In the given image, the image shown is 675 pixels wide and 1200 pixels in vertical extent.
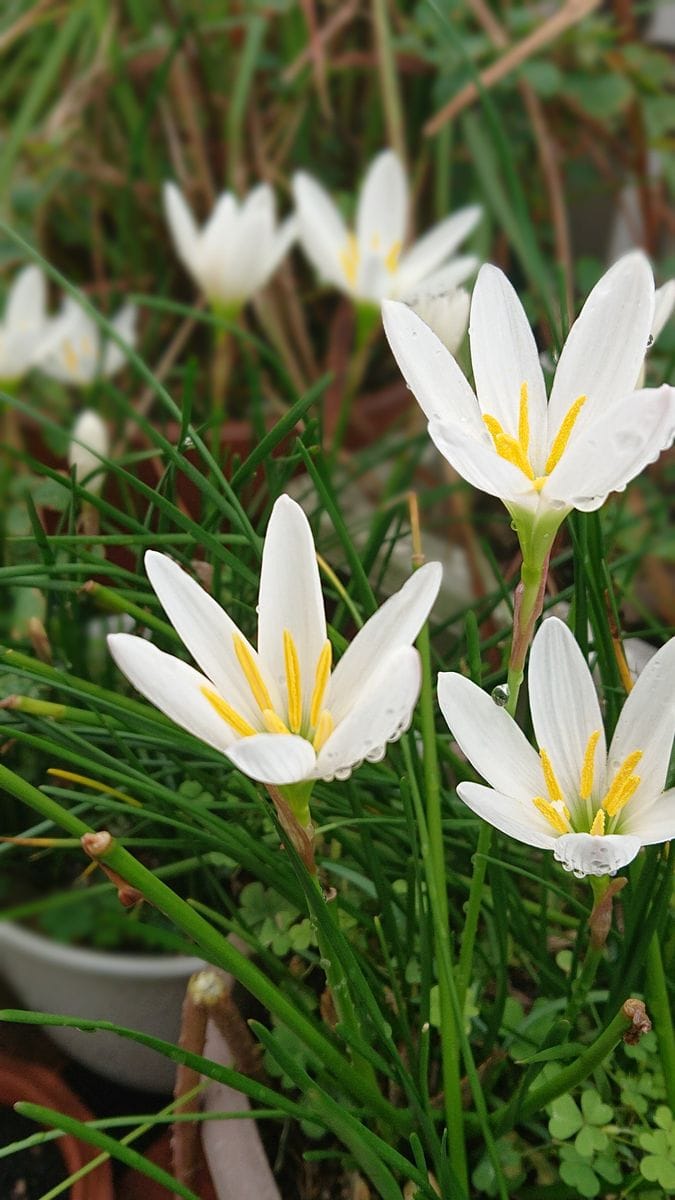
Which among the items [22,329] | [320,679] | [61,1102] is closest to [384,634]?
[320,679]

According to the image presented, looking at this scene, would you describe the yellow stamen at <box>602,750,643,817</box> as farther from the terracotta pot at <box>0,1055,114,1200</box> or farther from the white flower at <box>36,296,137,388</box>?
the white flower at <box>36,296,137,388</box>

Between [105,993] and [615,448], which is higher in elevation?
[615,448]

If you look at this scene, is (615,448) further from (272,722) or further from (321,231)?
(321,231)

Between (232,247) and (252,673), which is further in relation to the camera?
(232,247)

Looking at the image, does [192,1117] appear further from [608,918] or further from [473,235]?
[473,235]

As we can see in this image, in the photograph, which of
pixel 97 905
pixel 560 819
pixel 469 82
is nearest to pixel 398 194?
pixel 469 82

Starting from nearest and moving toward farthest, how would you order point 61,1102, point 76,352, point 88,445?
point 61,1102 < point 88,445 < point 76,352

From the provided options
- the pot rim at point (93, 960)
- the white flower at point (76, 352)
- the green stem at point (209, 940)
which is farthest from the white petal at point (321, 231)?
the green stem at point (209, 940)
